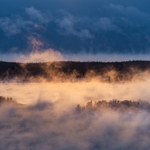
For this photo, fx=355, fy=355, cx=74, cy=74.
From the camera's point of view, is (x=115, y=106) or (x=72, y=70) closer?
(x=115, y=106)

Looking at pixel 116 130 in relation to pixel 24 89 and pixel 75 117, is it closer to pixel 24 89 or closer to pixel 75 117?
pixel 75 117

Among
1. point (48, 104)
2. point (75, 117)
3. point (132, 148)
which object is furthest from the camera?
point (48, 104)

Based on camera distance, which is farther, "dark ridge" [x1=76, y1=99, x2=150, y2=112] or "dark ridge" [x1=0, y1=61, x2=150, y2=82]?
"dark ridge" [x1=0, y1=61, x2=150, y2=82]

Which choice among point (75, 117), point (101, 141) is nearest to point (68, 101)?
A: point (75, 117)

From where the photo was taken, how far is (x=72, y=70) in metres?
24.1

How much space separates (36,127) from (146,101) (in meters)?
5.60

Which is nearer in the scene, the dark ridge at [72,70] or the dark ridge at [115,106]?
the dark ridge at [115,106]

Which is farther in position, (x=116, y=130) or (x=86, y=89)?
(x=86, y=89)

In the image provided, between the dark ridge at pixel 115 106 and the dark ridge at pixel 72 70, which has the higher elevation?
the dark ridge at pixel 72 70

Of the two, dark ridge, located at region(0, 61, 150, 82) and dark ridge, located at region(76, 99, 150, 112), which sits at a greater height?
dark ridge, located at region(0, 61, 150, 82)

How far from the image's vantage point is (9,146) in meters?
9.61

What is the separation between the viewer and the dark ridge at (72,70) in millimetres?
22844

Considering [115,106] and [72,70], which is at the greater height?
[72,70]

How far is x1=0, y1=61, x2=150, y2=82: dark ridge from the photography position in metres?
22.8
